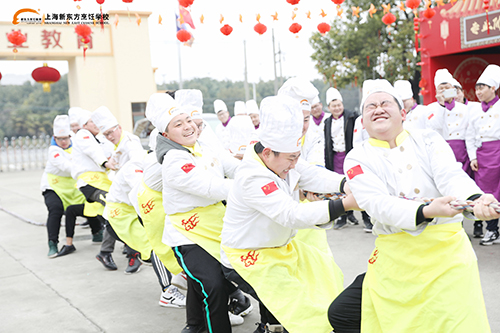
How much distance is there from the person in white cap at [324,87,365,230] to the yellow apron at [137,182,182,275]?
141 inches

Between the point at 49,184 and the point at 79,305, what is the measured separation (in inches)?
99.8

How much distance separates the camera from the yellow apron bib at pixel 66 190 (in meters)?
6.50

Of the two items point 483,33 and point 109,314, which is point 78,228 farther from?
point 483,33

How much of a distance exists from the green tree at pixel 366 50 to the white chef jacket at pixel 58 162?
11374mm

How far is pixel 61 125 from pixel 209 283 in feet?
14.2

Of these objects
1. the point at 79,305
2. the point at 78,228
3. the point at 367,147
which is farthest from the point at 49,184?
the point at 367,147

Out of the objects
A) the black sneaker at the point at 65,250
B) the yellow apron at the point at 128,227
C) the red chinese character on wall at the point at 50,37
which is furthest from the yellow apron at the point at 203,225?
the red chinese character on wall at the point at 50,37

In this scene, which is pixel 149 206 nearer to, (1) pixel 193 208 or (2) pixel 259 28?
(1) pixel 193 208

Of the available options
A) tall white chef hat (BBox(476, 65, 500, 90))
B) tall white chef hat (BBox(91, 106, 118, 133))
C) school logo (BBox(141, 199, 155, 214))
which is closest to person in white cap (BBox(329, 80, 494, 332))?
school logo (BBox(141, 199, 155, 214))

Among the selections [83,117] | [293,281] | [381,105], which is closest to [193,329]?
[293,281]

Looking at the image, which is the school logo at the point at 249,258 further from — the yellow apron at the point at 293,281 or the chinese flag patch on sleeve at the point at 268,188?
the chinese flag patch on sleeve at the point at 268,188

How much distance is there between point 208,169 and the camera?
344 cm

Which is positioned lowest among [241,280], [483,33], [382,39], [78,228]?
[78,228]

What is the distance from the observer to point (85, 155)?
597 cm
